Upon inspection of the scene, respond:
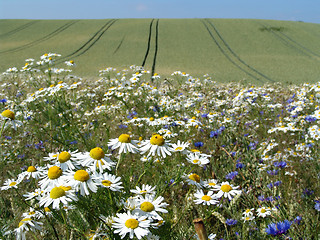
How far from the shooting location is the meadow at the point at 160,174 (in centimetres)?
127

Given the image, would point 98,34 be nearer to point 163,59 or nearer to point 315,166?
point 163,59

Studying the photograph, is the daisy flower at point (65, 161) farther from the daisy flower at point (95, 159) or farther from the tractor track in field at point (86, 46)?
the tractor track in field at point (86, 46)

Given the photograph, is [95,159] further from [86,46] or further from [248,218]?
[86,46]

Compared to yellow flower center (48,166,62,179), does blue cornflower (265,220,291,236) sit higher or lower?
lower

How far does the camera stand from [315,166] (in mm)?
2773

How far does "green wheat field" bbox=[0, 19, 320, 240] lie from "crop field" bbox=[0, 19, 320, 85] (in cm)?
14

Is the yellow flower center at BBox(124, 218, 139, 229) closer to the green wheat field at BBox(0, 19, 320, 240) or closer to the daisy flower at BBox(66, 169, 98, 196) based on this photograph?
the green wheat field at BBox(0, 19, 320, 240)

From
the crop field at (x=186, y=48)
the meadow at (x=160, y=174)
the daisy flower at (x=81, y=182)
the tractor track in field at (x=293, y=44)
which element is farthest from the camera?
the tractor track in field at (x=293, y=44)

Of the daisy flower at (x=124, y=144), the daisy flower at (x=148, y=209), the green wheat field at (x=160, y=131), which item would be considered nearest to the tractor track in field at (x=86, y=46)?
the green wheat field at (x=160, y=131)

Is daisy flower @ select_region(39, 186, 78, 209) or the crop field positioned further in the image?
the crop field

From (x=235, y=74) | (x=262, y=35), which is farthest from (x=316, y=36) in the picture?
(x=235, y=74)

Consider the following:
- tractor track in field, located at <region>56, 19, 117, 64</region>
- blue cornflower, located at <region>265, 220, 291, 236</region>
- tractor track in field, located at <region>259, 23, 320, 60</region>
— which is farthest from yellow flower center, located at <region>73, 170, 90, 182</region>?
tractor track in field, located at <region>259, 23, 320, 60</region>

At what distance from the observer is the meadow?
1271 mm

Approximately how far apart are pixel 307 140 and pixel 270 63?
41.3 ft
